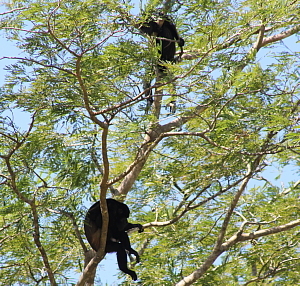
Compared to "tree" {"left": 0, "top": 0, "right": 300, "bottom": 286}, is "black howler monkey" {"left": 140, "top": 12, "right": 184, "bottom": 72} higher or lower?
higher

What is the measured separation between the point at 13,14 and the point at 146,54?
5.48ft

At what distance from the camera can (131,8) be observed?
15.1ft

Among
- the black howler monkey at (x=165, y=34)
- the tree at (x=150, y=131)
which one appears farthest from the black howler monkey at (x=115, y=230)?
the black howler monkey at (x=165, y=34)

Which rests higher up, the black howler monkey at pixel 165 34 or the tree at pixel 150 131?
the black howler monkey at pixel 165 34

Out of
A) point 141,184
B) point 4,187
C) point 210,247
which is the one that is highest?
point 141,184

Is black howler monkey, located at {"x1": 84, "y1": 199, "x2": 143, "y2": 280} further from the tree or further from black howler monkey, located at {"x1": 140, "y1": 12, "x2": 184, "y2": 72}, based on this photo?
black howler monkey, located at {"x1": 140, "y1": 12, "x2": 184, "y2": 72}

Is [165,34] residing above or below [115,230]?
above

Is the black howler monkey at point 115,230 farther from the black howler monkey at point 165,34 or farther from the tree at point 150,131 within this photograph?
the black howler monkey at point 165,34

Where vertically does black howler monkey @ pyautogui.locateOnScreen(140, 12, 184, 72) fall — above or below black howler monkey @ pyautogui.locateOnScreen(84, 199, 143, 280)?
above

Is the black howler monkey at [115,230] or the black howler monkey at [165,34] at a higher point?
the black howler monkey at [165,34]

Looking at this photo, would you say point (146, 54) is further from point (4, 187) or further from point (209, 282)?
point (209, 282)

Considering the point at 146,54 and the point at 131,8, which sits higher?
the point at 131,8

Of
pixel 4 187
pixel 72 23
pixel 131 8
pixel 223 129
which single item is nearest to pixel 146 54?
pixel 131 8

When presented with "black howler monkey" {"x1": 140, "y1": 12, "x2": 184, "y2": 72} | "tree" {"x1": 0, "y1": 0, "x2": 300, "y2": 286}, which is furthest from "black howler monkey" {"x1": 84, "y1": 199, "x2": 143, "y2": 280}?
"black howler monkey" {"x1": 140, "y1": 12, "x2": 184, "y2": 72}
